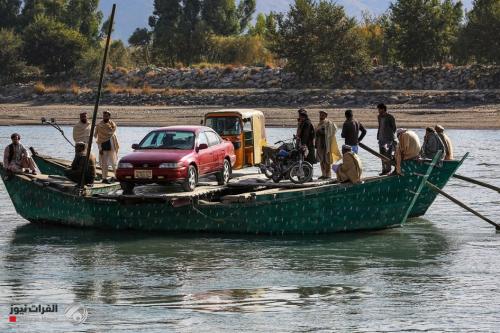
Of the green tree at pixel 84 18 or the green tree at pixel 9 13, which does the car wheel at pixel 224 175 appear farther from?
the green tree at pixel 9 13

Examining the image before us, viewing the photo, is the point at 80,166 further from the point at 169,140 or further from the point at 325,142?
the point at 325,142

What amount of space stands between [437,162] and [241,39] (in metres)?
63.0

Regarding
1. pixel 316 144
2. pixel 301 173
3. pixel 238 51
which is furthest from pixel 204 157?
pixel 238 51

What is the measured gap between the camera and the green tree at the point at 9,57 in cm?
7838

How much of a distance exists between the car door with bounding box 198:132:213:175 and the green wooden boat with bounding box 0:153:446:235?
53 centimetres

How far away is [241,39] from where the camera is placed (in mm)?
85938

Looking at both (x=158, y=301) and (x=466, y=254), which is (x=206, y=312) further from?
(x=466, y=254)

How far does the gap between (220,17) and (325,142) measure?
71.2 metres

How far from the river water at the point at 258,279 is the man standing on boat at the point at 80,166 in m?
1.21

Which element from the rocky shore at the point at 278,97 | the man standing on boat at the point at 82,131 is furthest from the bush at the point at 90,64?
the man standing on boat at the point at 82,131

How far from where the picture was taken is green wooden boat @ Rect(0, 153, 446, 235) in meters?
23.0

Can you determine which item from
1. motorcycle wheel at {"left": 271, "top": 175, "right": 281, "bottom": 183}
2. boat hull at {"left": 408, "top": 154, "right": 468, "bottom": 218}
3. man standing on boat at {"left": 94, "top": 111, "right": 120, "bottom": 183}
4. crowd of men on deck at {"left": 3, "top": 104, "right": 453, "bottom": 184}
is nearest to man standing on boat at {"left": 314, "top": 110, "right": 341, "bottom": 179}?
crowd of men on deck at {"left": 3, "top": 104, "right": 453, "bottom": 184}

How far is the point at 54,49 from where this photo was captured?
7919cm

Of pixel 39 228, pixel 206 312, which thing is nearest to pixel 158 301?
pixel 206 312
